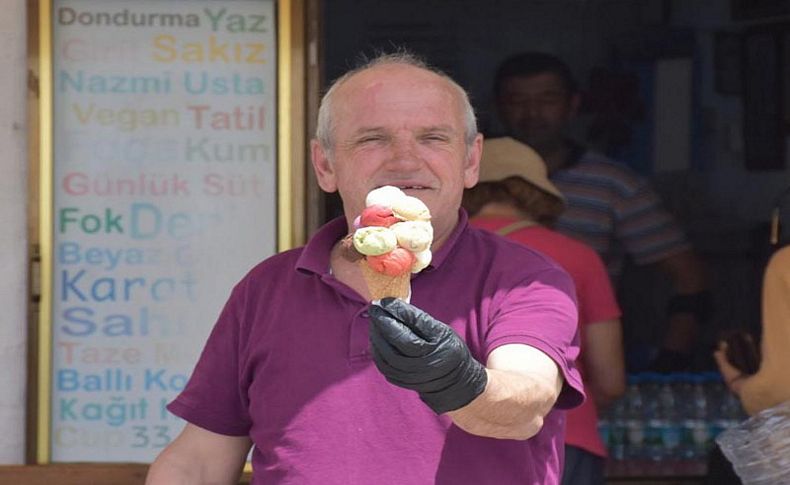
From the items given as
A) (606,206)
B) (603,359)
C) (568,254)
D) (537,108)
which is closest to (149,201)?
(568,254)

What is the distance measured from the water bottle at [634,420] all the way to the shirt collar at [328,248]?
2.76 m

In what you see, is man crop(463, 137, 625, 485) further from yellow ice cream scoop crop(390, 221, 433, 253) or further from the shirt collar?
yellow ice cream scoop crop(390, 221, 433, 253)

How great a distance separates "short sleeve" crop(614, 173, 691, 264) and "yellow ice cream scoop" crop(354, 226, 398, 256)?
3.49m

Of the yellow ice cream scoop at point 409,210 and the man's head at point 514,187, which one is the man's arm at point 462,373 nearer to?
the yellow ice cream scoop at point 409,210

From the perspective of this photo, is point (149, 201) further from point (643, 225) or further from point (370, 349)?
point (370, 349)

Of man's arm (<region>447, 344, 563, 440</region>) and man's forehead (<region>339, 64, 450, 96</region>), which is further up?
man's forehead (<region>339, 64, 450, 96</region>)

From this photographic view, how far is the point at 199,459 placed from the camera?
298 cm

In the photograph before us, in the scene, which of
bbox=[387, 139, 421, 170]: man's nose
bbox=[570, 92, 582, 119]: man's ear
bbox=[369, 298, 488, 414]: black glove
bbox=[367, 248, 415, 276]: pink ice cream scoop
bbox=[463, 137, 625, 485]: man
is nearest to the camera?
bbox=[369, 298, 488, 414]: black glove

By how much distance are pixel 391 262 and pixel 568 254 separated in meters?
1.93

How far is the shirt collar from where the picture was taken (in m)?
2.78

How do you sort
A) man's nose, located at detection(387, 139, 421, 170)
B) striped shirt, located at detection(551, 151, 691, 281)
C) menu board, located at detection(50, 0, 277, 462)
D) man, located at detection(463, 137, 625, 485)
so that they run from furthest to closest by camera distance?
striped shirt, located at detection(551, 151, 691, 281) < menu board, located at detection(50, 0, 277, 462) < man, located at detection(463, 137, 625, 485) < man's nose, located at detection(387, 139, 421, 170)

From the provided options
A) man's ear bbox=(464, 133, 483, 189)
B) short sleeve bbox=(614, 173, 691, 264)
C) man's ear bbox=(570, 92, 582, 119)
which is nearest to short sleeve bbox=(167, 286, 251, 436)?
man's ear bbox=(464, 133, 483, 189)

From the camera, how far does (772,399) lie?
3.99 metres

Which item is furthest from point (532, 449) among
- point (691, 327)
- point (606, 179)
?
point (691, 327)
